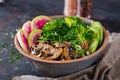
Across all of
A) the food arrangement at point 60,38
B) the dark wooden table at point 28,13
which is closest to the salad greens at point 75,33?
the food arrangement at point 60,38

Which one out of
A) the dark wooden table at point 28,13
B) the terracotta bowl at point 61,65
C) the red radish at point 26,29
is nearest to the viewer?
the terracotta bowl at point 61,65

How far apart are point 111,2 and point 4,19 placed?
618mm

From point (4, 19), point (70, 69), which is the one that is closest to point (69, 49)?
point (70, 69)

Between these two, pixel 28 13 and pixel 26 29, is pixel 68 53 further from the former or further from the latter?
pixel 28 13

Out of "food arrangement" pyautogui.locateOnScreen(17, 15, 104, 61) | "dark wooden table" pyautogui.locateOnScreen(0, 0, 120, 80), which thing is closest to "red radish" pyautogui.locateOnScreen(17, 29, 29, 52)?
"food arrangement" pyautogui.locateOnScreen(17, 15, 104, 61)

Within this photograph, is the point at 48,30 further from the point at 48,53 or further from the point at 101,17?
the point at 101,17

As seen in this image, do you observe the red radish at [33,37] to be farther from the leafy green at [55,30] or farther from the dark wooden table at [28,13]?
the dark wooden table at [28,13]

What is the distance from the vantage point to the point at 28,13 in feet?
4.65

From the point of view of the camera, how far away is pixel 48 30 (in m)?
0.96

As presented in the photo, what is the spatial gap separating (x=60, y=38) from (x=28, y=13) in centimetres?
52

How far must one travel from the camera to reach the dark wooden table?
1145mm

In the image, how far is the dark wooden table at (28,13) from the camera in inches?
45.1

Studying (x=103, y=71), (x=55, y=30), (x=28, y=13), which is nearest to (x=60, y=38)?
(x=55, y=30)

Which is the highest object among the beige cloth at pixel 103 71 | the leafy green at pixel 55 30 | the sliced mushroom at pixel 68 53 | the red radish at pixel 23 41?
the leafy green at pixel 55 30
